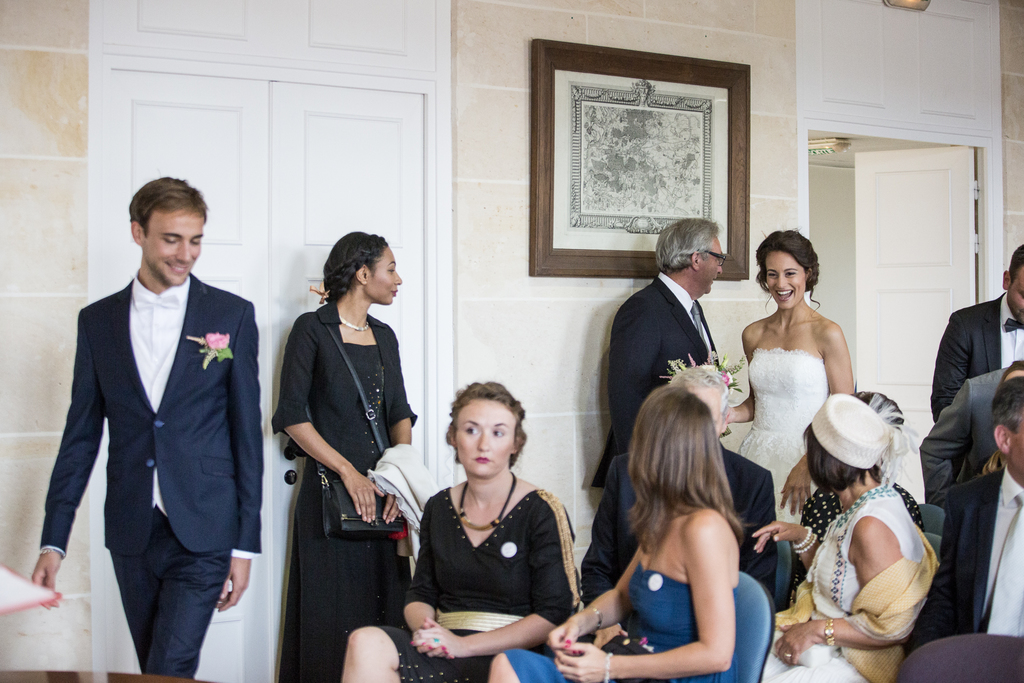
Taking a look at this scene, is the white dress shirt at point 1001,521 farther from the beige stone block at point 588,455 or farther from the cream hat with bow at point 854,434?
the beige stone block at point 588,455

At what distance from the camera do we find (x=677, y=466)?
1983 mm

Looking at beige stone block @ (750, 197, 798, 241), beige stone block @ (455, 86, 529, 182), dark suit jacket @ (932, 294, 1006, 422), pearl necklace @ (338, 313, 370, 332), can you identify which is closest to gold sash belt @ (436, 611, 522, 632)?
pearl necklace @ (338, 313, 370, 332)

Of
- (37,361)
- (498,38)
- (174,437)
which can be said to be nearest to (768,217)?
(498,38)

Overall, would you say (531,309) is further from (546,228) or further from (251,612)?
(251,612)

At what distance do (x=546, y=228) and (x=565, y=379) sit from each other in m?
0.72

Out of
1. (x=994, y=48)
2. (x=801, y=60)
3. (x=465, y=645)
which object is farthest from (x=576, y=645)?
(x=994, y=48)

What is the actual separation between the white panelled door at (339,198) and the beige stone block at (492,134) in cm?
19

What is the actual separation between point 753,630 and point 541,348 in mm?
2337

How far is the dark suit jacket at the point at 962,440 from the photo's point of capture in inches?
124

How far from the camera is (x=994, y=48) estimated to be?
5.17m

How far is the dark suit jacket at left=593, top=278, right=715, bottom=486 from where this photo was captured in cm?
381

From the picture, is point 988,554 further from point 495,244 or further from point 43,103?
point 43,103

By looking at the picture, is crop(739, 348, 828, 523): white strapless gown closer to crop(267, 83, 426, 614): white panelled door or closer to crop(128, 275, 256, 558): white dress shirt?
crop(267, 83, 426, 614): white panelled door

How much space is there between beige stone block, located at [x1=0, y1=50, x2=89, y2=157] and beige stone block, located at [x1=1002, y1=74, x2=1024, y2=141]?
494 centimetres
